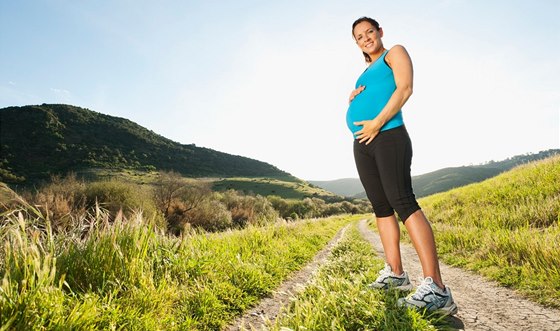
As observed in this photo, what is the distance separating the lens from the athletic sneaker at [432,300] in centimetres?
233

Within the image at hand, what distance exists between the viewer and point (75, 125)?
10800cm

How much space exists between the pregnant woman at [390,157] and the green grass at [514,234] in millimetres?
1266

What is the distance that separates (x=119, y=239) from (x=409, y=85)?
3.32 m

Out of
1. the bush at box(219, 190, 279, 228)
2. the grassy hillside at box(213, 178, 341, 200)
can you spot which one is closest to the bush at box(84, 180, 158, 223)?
Answer: the bush at box(219, 190, 279, 228)

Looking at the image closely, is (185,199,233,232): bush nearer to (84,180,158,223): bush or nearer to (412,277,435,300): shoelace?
(84,180,158,223): bush

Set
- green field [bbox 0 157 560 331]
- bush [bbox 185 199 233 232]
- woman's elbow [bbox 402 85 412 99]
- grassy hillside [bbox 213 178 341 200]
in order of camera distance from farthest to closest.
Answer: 1. grassy hillside [bbox 213 178 341 200]
2. bush [bbox 185 199 233 232]
3. woman's elbow [bbox 402 85 412 99]
4. green field [bbox 0 157 560 331]

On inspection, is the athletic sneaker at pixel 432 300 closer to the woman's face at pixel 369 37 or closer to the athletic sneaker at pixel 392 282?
the athletic sneaker at pixel 392 282

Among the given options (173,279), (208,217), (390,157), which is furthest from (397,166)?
(208,217)

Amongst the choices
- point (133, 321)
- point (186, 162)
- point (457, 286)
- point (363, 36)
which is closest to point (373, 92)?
point (363, 36)

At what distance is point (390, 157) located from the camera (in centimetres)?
265

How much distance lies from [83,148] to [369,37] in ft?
367

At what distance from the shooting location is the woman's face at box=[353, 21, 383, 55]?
10.1 feet

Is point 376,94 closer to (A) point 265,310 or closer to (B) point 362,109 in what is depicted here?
(B) point 362,109

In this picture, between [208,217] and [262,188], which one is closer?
[208,217]
